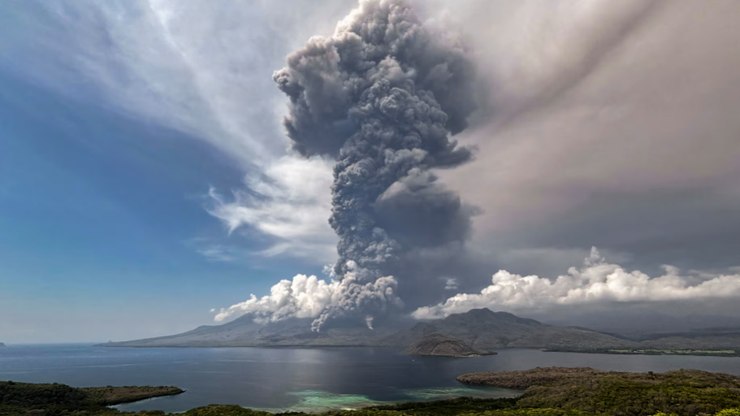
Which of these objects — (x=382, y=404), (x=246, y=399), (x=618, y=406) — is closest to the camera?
(x=618, y=406)

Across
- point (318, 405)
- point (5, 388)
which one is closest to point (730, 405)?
point (318, 405)

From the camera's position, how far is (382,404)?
173m

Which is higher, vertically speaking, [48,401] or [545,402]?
[48,401]

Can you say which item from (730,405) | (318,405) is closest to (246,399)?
(318,405)

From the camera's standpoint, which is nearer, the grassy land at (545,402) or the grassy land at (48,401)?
the grassy land at (545,402)

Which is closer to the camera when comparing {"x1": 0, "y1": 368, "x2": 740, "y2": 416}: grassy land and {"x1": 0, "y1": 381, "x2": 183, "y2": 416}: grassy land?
{"x1": 0, "y1": 368, "x2": 740, "y2": 416}: grassy land

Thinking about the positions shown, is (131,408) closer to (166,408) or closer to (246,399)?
(166,408)

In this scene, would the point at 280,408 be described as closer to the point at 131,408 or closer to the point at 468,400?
the point at 131,408

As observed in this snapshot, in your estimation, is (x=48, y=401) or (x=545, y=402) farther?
(x=48, y=401)

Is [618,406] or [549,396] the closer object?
[618,406]

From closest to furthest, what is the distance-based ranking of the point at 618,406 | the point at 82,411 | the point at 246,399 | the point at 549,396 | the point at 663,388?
the point at 618,406 → the point at 663,388 → the point at 82,411 → the point at 549,396 → the point at 246,399

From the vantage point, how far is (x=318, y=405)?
6806 inches

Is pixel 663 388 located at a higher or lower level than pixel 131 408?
higher

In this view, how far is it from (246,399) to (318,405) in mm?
41791
